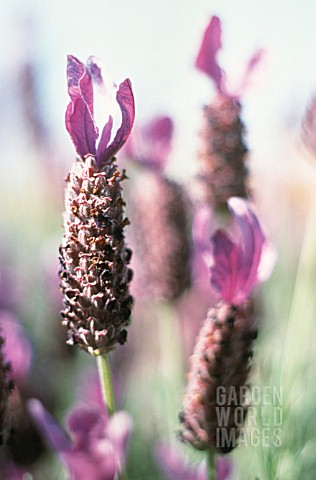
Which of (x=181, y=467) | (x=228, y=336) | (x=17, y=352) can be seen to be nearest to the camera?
(x=228, y=336)

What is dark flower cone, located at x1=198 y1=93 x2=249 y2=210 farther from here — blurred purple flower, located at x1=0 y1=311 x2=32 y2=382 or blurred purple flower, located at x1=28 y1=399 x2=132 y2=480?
blurred purple flower, located at x1=28 y1=399 x2=132 y2=480

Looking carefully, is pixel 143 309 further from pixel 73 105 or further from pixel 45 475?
pixel 73 105

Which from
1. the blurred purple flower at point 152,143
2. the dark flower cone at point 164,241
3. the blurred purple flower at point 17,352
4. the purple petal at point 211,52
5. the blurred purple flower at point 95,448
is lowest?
the blurred purple flower at point 95,448

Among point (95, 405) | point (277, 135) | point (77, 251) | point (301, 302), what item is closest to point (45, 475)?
point (95, 405)

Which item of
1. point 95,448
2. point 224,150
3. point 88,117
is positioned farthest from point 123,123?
point 224,150

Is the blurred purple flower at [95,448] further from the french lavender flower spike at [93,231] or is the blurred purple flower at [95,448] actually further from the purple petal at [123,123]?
the purple petal at [123,123]

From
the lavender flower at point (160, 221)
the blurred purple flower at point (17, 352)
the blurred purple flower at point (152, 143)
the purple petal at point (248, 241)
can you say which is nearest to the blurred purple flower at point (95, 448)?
the purple petal at point (248, 241)

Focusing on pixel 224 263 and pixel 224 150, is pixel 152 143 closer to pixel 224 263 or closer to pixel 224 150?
pixel 224 150

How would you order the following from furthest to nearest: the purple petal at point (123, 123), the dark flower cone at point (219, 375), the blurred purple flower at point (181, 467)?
1. the blurred purple flower at point (181, 467)
2. the dark flower cone at point (219, 375)
3. the purple petal at point (123, 123)
